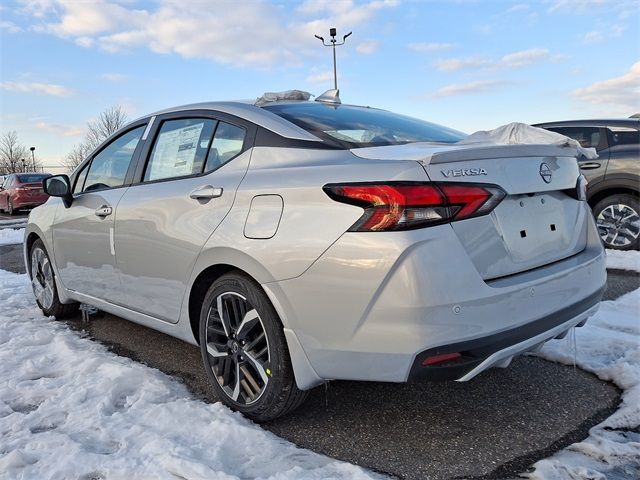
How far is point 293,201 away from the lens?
2.36 metres

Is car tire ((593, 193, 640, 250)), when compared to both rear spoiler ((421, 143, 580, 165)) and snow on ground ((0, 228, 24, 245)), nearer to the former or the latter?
rear spoiler ((421, 143, 580, 165))

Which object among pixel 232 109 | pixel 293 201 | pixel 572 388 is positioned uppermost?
pixel 232 109

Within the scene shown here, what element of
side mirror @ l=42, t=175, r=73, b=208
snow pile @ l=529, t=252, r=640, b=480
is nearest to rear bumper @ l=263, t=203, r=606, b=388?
snow pile @ l=529, t=252, r=640, b=480

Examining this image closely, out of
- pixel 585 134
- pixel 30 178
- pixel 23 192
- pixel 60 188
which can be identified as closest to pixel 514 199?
pixel 60 188

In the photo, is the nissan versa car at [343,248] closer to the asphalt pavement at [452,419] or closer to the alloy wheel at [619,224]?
the asphalt pavement at [452,419]

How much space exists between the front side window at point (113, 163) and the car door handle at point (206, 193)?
3.29ft

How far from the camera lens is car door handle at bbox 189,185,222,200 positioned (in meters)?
2.73

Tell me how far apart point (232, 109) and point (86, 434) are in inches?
69.8

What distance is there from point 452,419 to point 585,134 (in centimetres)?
550

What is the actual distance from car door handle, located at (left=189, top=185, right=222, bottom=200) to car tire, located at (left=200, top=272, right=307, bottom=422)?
16.2 inches

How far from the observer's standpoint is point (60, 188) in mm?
4070

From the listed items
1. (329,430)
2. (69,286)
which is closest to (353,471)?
(329,430)

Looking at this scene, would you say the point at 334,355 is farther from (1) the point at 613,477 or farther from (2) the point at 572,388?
(2) the point at 572,388

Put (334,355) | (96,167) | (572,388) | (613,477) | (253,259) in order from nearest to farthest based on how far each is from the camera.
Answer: (613,477) → (334,355) → (253,259) → (572,388) → (96,167)
